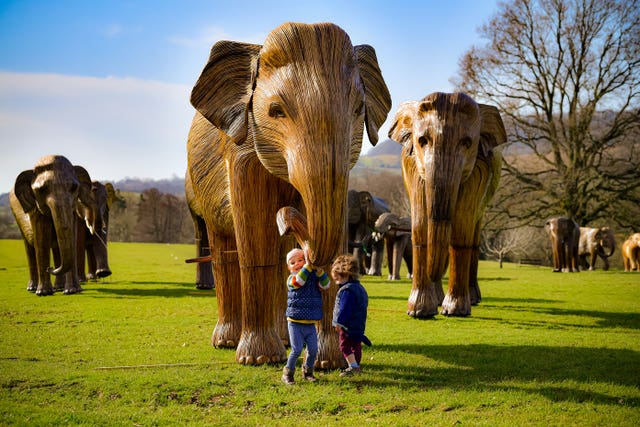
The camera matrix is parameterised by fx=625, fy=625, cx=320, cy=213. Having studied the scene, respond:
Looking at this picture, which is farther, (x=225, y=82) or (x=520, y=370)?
(x=520, y=370)

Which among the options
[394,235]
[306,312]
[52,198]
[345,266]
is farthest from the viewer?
[394,235]

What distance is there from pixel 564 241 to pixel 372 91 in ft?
54.7

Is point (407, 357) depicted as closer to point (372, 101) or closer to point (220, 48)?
point (372, 101)

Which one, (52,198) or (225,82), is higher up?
(225,82)

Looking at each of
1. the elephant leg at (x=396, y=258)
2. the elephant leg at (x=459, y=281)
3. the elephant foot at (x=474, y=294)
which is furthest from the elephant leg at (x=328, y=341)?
the elephant leg at (x=396, y=258)

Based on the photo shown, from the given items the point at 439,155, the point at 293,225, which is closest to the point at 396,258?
the point at 439,155

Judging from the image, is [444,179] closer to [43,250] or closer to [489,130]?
[489,130]

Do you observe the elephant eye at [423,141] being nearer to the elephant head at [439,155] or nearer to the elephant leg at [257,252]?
the elephant head at [439,155]

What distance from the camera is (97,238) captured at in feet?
47.9

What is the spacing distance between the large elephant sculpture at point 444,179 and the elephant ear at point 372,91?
2128mm

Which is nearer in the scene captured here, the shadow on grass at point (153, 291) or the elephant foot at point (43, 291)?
the elephant foot at point (43, 291)

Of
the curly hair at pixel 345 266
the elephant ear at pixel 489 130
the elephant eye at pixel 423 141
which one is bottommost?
the curly hair at pixel 345 266

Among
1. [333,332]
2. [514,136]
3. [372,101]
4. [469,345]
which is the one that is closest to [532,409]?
[333,332]

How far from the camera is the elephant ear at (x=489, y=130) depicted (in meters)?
8.45
